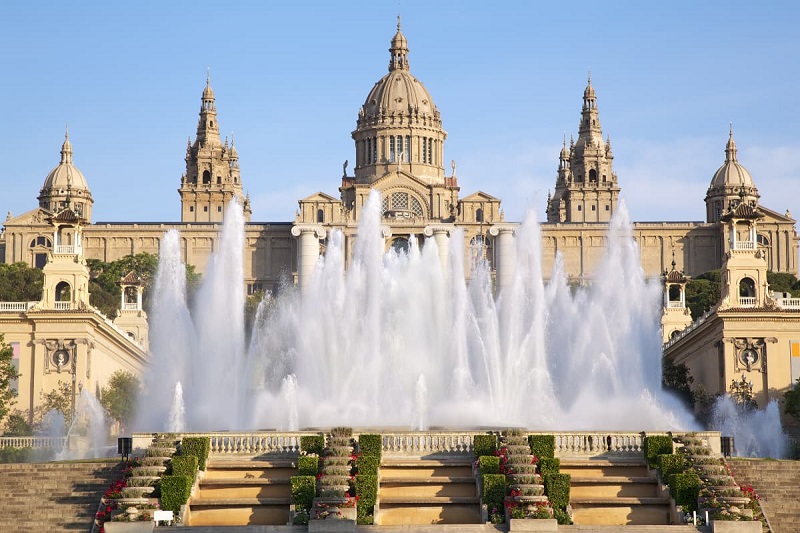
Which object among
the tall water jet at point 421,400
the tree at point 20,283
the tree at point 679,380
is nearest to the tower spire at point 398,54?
the tree at point 20,283

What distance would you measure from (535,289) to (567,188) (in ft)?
383

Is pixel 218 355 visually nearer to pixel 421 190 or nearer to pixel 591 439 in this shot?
pixel 591 439

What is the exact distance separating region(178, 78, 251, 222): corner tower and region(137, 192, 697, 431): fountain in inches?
4337

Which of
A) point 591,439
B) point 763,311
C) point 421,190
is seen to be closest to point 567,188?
point 421,190

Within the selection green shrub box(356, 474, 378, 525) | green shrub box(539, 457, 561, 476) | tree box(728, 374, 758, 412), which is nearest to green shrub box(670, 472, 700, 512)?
green shrub box(539, 457, 561, 476)

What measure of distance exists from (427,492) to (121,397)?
36829 mm

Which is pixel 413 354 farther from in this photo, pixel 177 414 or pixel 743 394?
pixel 743 394

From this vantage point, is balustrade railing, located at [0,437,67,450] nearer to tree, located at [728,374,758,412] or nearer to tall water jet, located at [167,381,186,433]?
tall water jet, located at [167,381,186,433]

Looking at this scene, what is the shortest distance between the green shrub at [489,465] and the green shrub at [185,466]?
7206mm

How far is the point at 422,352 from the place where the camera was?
199 feet

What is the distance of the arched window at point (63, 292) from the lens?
77750 millimetres

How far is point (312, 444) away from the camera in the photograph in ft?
143

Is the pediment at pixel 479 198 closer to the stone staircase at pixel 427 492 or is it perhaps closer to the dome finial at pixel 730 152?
the dome finial at pixel 730 152

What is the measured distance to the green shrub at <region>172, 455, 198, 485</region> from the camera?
41.2m
